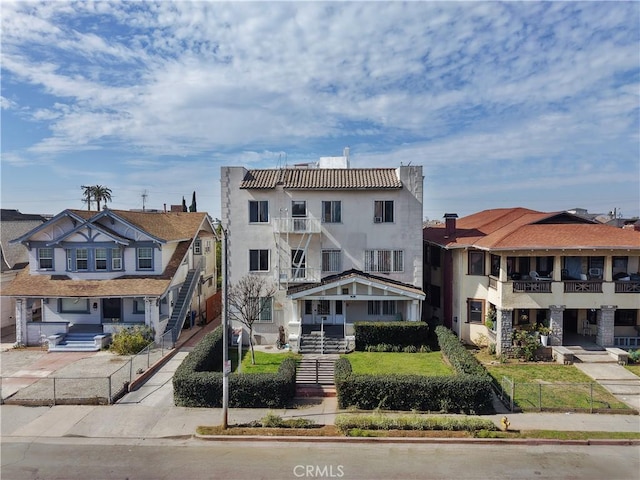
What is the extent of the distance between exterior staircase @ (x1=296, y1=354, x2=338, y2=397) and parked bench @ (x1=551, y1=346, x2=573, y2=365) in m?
12.4

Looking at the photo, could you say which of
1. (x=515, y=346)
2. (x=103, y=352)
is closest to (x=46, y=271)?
(x=103, y=352)

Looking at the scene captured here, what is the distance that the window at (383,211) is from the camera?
26453 mm

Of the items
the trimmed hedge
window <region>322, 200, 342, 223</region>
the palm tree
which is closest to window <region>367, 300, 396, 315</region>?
window <region>322, 200, 342, 223</region>

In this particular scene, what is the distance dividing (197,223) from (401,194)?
17.0 metres

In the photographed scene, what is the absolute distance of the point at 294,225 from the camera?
25688 mm

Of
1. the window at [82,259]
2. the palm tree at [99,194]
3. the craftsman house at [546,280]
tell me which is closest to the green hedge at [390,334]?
the craftsman house at [546,280]

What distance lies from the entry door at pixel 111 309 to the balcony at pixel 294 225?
11.8 metres

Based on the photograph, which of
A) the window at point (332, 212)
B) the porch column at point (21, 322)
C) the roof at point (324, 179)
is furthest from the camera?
the window at point (332, 212)

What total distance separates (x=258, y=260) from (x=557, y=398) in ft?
59.0

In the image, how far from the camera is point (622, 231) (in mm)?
23500

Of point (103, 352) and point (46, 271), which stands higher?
point (46, 271)

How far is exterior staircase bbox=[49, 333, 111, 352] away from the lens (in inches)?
937

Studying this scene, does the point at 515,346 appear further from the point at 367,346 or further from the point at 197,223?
the point at 197,223

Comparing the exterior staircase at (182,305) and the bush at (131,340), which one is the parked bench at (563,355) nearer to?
the exterior staircase at (182,305)
